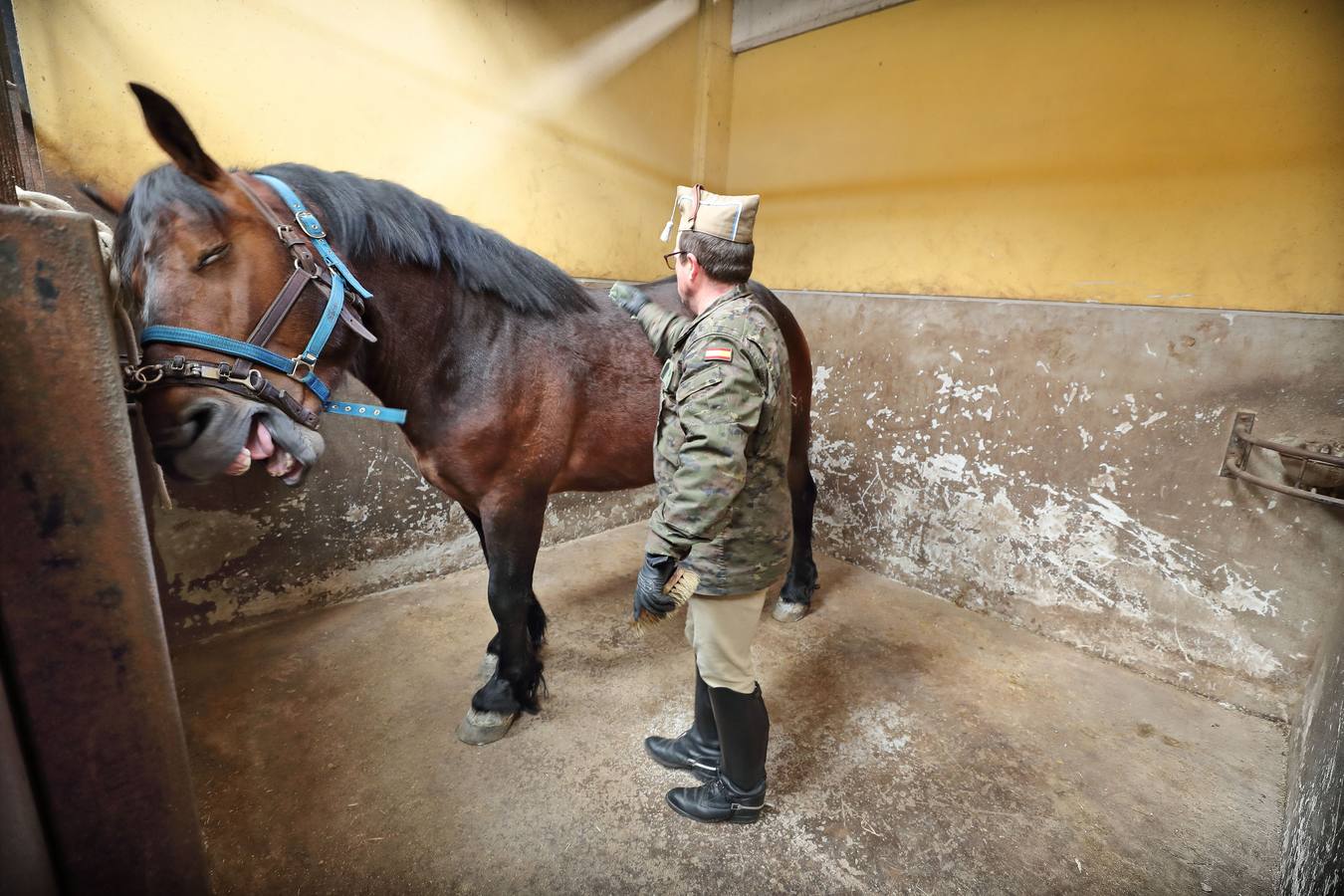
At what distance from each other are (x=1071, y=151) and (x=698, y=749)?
317 centimetres

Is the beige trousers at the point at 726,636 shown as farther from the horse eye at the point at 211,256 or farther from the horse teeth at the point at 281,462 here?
the horse eye at the point at 211,256

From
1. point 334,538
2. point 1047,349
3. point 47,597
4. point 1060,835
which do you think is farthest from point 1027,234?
point 334,538

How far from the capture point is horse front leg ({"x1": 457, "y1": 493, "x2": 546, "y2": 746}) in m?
1.95

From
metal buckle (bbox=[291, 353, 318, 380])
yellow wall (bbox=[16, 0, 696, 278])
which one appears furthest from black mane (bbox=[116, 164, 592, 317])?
yellow wall (bbox=[16, 0, 696, 278])

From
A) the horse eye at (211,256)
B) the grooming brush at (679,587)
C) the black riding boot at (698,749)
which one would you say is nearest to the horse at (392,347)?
the horse eye at (211,256)

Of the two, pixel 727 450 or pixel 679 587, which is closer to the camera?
pixel 727 450

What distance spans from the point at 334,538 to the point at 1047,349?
3639 mm

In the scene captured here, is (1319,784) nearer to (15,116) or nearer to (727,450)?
(727,450)

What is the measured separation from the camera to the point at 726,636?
1519 millimetres

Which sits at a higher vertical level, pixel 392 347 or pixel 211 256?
pixel 211 256

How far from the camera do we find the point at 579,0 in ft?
10.7

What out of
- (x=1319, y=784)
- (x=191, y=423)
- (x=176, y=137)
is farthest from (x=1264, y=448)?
(x=176, y=137)

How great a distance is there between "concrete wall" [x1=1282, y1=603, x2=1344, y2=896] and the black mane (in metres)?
2.49

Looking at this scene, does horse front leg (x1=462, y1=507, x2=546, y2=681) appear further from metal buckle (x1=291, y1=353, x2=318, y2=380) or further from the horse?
metal buckle (x1=291, y1=353, x2=318, y2=380)
